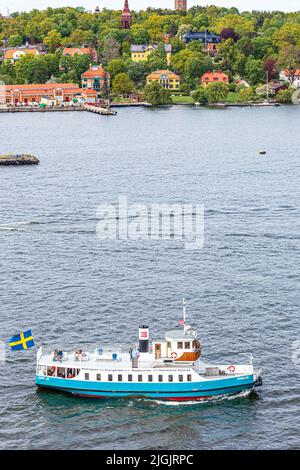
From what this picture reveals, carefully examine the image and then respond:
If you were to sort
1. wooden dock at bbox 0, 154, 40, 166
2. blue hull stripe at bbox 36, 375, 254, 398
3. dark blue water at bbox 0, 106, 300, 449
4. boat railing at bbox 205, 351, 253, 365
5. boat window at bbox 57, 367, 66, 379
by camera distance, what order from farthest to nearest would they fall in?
wooden dock at bbox 0, 154, 40, 166 < boat railing at bbox 205, 351, 253, 365 < boat window at bbox 57, 367, 66, 379 < blue hull stripe at bbox 36, 375, 254, 398 < dark blue water at bbox 0, 106, 300, 449

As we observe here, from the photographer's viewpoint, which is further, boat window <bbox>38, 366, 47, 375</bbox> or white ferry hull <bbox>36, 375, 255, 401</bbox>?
boat window <bbox>38, 366, 47, 375</bbox>

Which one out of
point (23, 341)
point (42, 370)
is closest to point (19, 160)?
point (23, 341)

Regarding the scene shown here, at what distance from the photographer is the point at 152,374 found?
1871 inches

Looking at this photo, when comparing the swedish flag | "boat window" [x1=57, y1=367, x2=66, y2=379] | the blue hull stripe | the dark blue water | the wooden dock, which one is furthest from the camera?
the wooden dock

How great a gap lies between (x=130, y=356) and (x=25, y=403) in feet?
18.4

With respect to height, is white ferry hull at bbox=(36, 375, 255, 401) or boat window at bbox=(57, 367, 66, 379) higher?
boat window at bbox=(57, 367, 66, 379)

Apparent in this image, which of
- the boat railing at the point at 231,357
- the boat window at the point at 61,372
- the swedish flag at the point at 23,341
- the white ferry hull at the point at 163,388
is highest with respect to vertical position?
the swedish flag at the point at 23,341

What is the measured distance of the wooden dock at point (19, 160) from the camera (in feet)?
394

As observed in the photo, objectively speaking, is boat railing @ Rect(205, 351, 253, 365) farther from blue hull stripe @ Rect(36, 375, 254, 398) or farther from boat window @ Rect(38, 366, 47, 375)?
boat window @ Rect(38, 366, 47, 375)

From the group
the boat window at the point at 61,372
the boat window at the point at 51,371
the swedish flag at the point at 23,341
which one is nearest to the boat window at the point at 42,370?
the boat window at the point at 51,371

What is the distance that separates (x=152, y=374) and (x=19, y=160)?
76.2m

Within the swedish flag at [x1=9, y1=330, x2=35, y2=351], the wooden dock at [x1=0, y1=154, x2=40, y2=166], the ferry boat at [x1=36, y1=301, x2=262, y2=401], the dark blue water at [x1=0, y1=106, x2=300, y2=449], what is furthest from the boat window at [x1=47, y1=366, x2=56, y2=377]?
the wooden dock at [x1=0, y1=154, x2=40, y2=166]

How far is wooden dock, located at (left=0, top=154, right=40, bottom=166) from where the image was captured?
4732 inches

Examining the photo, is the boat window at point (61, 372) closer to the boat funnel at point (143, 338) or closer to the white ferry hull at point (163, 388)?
the white ferry hull at point (163, 388)
